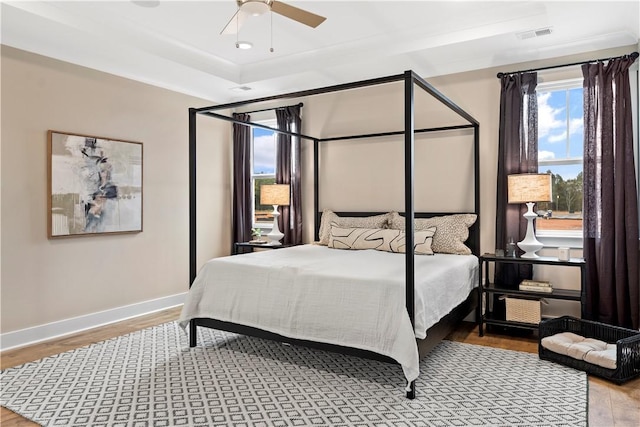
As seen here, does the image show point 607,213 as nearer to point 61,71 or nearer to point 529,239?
point 529,239

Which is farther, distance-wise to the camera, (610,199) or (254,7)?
(610,199)

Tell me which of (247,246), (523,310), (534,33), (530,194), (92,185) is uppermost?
(534,33)

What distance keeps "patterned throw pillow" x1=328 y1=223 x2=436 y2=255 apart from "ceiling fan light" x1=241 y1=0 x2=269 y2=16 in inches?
95.0

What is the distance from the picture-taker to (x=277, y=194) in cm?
532

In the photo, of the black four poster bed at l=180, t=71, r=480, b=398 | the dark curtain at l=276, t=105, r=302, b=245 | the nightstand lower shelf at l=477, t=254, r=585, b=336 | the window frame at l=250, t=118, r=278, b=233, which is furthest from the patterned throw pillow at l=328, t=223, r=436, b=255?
the window frame at l=250, t=118, r=278, b=233

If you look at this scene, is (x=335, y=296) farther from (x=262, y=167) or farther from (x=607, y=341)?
(x=262, y=167)


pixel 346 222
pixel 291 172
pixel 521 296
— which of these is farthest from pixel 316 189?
pixel 521 296

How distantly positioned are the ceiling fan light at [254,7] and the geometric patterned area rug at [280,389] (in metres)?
2.35

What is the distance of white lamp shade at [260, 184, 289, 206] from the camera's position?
209 inches

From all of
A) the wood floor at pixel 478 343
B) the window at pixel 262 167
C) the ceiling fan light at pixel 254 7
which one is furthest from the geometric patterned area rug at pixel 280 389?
the window at pixel 262 167

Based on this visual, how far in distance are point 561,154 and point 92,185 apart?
452 centimetres

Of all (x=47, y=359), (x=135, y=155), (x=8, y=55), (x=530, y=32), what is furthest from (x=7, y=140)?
(x=530, y=32)

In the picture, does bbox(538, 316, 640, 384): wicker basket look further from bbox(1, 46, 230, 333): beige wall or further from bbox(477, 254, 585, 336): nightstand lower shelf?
bbox(1, 46, 230, 333): beige wall

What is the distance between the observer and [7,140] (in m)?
3.67
